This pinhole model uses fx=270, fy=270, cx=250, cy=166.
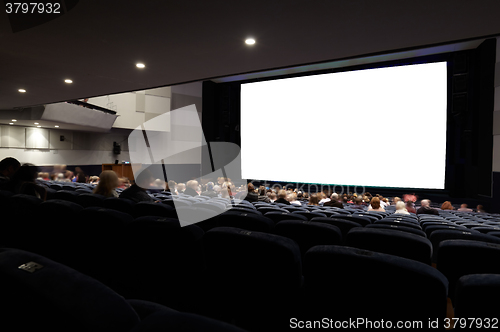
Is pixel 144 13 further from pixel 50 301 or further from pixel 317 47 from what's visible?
pixel 50 301

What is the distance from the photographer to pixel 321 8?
304cm

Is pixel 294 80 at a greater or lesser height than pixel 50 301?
greater

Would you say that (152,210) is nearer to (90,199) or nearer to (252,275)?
(90,199)

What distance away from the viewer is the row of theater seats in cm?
120

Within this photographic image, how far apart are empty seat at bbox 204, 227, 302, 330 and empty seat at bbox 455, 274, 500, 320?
743mm

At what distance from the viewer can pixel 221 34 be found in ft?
12.3

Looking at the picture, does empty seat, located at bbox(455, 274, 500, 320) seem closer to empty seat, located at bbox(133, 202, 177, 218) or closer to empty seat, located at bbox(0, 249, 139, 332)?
empty seat, located at bbox(0, 249, 139, 332)

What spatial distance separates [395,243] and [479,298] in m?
0.97

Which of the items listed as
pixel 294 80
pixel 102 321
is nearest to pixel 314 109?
pixel 294 80

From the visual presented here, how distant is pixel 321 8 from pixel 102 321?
342 centimetres
